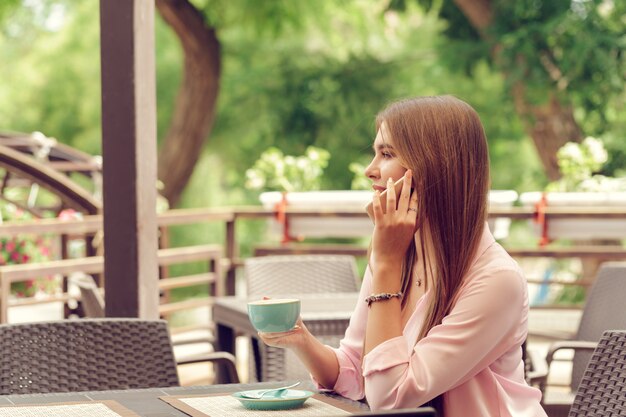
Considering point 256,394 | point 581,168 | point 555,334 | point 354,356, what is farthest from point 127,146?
point 581,168

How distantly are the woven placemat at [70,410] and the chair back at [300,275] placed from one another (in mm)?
2327

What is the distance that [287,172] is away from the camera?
644 centimetres

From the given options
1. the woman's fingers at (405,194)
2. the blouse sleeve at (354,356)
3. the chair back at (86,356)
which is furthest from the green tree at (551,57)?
the woman's fingers at (405,194)

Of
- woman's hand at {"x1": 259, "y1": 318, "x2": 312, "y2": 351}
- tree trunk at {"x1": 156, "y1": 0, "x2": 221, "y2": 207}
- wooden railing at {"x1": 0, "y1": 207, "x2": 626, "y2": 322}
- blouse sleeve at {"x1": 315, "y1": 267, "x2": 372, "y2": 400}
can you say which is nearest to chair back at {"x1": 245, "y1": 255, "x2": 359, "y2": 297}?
wooden railing at {"x1": 0, "y1": 207, "x2": 626, "y2": 322}

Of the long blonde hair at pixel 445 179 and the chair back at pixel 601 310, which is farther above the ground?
the long blonde hair at pixel 445 179

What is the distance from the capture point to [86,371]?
8.47 ft

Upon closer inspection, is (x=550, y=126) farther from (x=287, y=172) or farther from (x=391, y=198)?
(x=391, y=198)

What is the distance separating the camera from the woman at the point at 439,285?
191 centimetres

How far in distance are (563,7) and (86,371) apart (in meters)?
8.08

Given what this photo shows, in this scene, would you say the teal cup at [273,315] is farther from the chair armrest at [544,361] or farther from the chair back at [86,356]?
the chair armrest at [544,361]

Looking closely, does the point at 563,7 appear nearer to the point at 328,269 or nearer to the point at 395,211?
the point at 328,269

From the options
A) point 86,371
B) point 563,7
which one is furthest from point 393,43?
point 86,371

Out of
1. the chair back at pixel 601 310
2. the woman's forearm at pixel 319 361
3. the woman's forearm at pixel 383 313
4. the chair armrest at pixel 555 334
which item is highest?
the woman's forearm at pixel 383 313

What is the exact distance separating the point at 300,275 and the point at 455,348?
2568 millimetres
